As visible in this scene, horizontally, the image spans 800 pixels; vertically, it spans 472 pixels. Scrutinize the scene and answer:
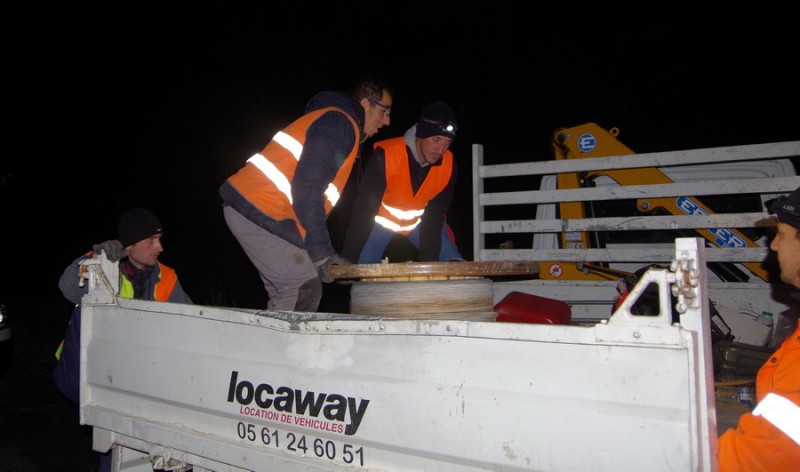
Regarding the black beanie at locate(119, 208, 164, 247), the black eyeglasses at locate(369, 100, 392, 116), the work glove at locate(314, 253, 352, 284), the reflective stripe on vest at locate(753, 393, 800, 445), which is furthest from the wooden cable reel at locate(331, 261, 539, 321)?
the black beanie at locate(119, 208, 164, 247)

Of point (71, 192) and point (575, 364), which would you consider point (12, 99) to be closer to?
point (71, 192)

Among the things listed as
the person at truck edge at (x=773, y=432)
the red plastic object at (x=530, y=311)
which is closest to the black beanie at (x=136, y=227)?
the red plastic object at (x=530, y=311)

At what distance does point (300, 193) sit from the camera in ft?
9.63

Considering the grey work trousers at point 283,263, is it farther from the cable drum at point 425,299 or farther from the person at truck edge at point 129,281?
the person at truck edge at point 129,281

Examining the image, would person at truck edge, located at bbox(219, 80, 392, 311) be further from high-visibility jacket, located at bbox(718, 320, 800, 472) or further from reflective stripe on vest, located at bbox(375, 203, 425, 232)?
high-visibility jacket, located at bbox(718, 320, 800, 472)

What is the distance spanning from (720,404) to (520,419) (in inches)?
53.9

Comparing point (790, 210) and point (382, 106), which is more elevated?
point (382, 106)

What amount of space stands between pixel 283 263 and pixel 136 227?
42.9 inches

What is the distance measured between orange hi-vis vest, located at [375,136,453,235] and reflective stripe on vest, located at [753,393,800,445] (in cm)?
261

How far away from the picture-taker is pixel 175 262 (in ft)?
42.3

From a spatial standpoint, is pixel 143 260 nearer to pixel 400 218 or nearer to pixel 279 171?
pixel 279 171

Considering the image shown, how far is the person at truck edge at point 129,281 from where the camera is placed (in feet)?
10.3

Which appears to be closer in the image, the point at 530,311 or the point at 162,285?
the point at 530,311

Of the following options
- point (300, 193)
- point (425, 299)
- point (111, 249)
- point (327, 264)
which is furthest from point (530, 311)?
point (111, 249)
